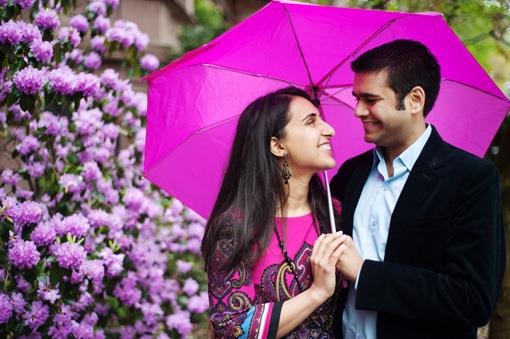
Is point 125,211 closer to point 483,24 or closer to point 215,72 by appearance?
point 215,72

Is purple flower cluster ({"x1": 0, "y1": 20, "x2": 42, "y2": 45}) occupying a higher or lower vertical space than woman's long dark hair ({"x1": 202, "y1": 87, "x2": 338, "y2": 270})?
higher

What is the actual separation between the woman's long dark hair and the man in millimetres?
291

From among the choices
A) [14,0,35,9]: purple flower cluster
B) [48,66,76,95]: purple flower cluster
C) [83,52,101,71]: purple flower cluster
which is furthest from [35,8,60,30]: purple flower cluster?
[83,52,101,71]: purple flower cluster

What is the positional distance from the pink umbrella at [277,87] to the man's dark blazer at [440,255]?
60 centimetres

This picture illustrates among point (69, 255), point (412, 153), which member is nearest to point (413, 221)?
point (412, 153)

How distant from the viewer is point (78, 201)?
152 inches

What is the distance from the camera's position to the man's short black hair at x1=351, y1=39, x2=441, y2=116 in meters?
2.49

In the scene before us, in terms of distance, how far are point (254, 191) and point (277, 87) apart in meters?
0.63

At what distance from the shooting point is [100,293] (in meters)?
3.98

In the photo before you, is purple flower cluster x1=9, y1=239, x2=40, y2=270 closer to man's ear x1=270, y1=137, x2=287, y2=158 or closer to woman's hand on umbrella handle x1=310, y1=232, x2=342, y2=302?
man's ear x1=270, y1=137, x2=287, y2=158

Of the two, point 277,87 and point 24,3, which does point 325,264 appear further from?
point 24,3

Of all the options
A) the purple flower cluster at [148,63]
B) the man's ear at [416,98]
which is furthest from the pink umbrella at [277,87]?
the purple flower cluster at [148,63]

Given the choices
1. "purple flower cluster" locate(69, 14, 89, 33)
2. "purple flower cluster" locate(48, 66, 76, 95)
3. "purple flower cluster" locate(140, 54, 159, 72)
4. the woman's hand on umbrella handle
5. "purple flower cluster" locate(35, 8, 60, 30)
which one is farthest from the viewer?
"purple flower cluster" locate(140, 54, 159, 72)

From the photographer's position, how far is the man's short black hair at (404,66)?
98.1 inches
